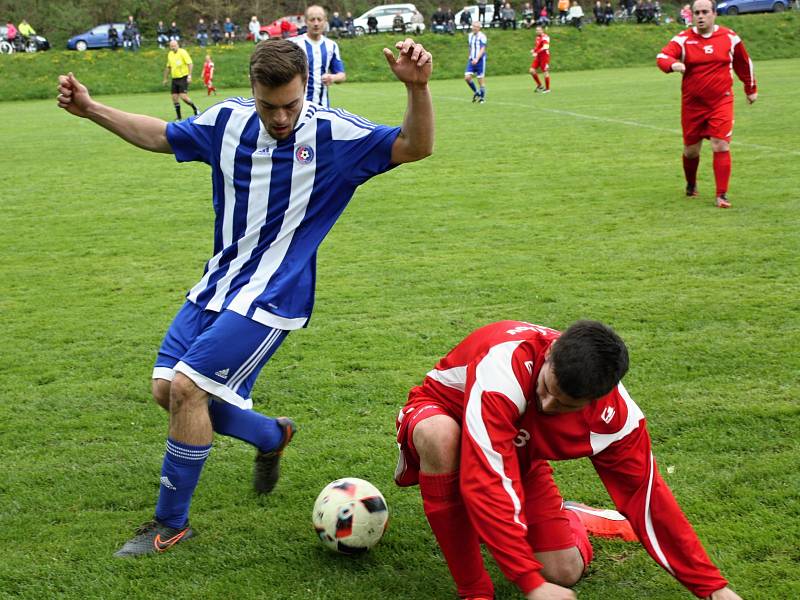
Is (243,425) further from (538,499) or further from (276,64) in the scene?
(276,64)

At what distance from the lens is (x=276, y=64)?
323 centimetres

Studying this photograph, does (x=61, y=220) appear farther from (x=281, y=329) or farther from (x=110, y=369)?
(x=281, y=329)

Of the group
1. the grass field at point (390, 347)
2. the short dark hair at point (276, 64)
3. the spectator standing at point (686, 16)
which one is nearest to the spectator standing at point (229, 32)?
the spectator standing at point (686, 16)

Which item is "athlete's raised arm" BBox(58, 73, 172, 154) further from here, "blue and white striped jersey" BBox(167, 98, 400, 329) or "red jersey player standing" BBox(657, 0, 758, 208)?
"red jersey player standing" BBox(657, 0, 758, 208)

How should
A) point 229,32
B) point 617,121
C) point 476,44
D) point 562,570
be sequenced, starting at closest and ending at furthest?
point 562,570
point 617,121
point 476,44
point 229,32

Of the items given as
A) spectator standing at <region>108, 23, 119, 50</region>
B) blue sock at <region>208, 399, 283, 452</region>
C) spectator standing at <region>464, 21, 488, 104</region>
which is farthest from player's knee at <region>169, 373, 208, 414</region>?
spectator standing at <region>108, 23, 119, 50</region>

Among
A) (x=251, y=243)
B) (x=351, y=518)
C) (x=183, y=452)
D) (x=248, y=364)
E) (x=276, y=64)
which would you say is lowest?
(x=351, y=518)

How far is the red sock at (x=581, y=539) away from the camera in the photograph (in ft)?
10.8

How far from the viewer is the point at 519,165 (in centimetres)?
1237

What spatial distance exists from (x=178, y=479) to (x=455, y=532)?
1.13 metres

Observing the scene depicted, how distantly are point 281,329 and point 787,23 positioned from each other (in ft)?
132

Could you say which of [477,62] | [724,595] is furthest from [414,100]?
[477,62]

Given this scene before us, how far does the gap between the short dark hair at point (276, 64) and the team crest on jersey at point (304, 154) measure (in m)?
0.29

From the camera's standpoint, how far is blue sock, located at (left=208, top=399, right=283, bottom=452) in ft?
12.3
